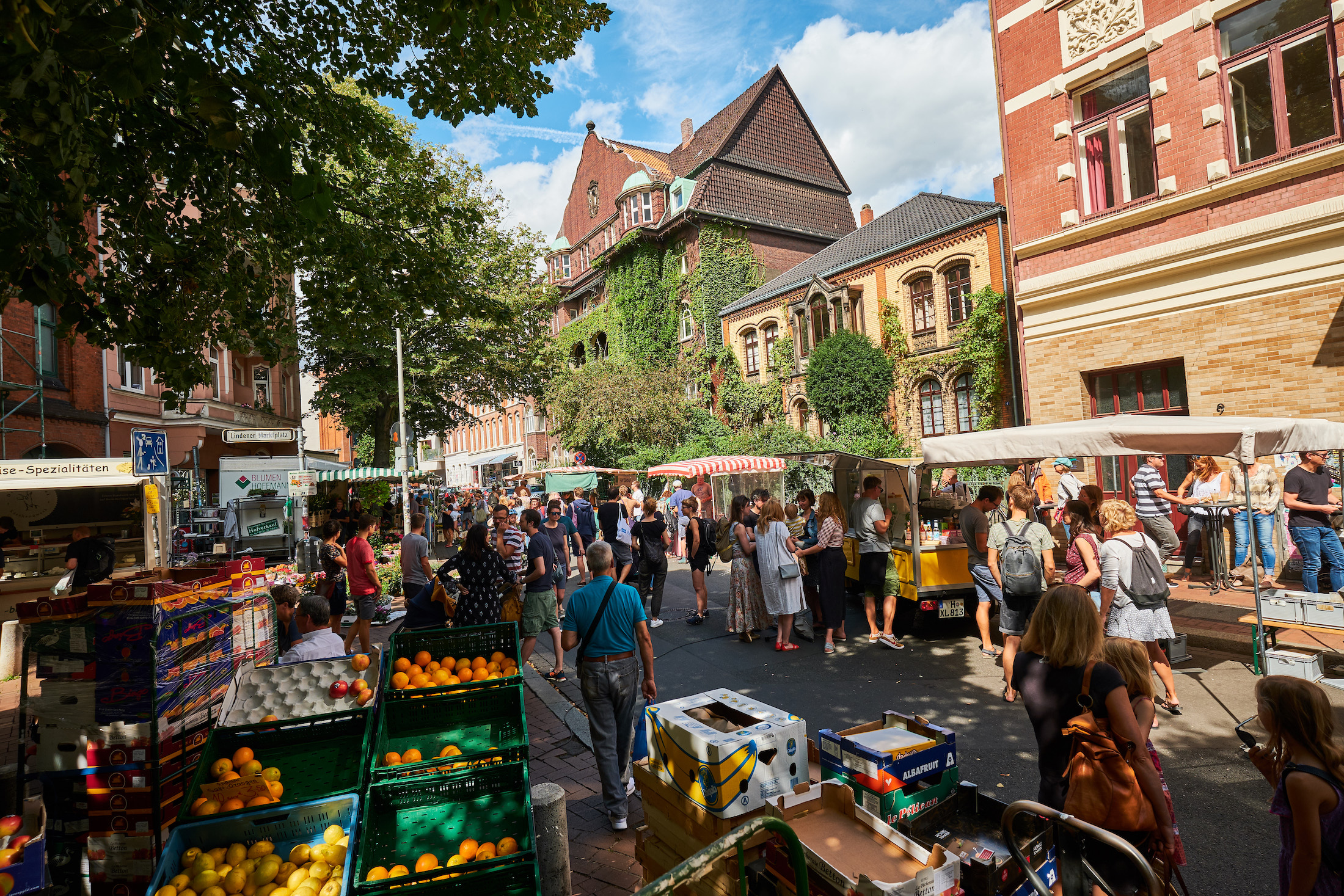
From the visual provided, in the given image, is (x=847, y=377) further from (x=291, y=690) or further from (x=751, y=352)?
(x=291, y=690)

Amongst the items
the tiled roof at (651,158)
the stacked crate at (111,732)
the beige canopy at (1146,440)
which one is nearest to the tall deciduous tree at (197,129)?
the stacked crate at (111,732)

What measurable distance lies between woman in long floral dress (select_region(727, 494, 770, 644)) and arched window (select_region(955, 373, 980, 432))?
14.6 m

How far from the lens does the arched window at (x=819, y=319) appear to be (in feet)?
85.3

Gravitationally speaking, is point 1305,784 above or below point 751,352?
below

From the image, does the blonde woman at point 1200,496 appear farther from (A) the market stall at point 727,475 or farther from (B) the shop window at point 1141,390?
(A) the market stall at point 727,475

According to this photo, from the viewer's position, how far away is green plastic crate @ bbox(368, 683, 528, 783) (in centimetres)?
382

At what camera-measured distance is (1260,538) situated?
1030cm

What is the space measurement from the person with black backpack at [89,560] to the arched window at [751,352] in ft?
78.0

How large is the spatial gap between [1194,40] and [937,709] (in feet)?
42.8

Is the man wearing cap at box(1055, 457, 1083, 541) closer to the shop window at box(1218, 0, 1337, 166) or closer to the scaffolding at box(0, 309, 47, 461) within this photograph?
the shop window at box(1218, 0, 1337, 166)

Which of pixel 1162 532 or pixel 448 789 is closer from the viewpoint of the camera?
pixel 448 789

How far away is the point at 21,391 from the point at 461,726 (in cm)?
1434

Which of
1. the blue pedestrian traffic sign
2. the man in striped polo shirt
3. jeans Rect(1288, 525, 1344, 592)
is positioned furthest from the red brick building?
the blue pedestrian traffic sign

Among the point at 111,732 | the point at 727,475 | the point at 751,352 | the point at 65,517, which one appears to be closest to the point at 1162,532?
the point at 111,732
